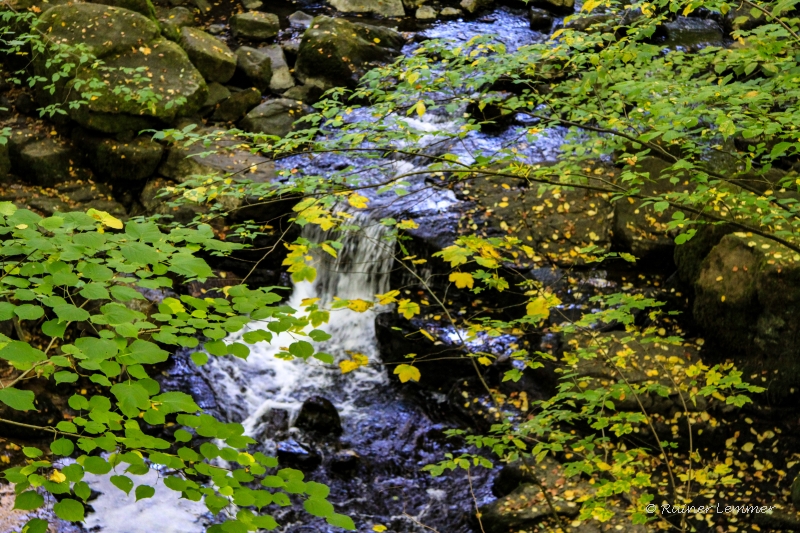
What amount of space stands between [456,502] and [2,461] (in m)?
3.89

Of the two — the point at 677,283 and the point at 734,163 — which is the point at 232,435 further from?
the point at 734,163

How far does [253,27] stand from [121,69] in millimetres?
3667

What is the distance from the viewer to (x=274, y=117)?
384 inches

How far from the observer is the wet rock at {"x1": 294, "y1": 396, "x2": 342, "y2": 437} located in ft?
21.2

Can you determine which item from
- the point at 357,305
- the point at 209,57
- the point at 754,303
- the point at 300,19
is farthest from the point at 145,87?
the point at 754,303

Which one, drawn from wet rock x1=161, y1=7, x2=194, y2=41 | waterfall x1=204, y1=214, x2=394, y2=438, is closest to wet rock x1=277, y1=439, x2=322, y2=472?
waterfall x1=204, y1=214, x2=394, y2=438

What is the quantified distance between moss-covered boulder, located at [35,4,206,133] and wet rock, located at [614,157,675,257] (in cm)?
586

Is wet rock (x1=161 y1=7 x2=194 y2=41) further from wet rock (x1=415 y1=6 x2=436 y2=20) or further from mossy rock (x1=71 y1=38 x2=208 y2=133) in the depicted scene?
wet rock (x1=415 y1=6 x2=436 y2=20)

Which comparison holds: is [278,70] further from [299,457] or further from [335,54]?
[299,457]

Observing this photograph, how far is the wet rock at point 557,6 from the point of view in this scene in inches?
496

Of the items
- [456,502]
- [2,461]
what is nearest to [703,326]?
[456,502]

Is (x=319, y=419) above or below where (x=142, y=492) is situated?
below

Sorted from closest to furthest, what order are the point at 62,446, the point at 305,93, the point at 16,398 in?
1. the point at 16,398
2. the point at 62,446
3. the point at 305,93

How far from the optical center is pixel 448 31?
477 inches
